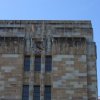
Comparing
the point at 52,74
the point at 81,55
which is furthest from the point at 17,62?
the point at 81,55

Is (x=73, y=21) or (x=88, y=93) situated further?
(x=73, y=21)

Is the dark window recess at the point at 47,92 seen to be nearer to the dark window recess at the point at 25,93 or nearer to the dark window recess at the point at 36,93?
the dark window recess at the point at 36,93

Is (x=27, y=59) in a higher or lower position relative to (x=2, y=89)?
higher

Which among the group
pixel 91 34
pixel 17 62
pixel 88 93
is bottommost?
pixel 88 93

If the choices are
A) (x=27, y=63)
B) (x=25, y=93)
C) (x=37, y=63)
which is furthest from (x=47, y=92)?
(x=27, y=63)

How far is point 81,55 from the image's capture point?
108ft

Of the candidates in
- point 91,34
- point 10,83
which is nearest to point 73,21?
point 91,34

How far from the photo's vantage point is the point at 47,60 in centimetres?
3325

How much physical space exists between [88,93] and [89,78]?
1.19 meters

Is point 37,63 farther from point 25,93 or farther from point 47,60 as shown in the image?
point 25,93

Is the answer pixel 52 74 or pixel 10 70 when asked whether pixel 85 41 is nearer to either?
pixel 52 74

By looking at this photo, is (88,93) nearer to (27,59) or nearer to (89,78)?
(89,78)

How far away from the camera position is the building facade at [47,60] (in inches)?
1261

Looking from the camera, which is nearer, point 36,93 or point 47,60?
point 36,93
